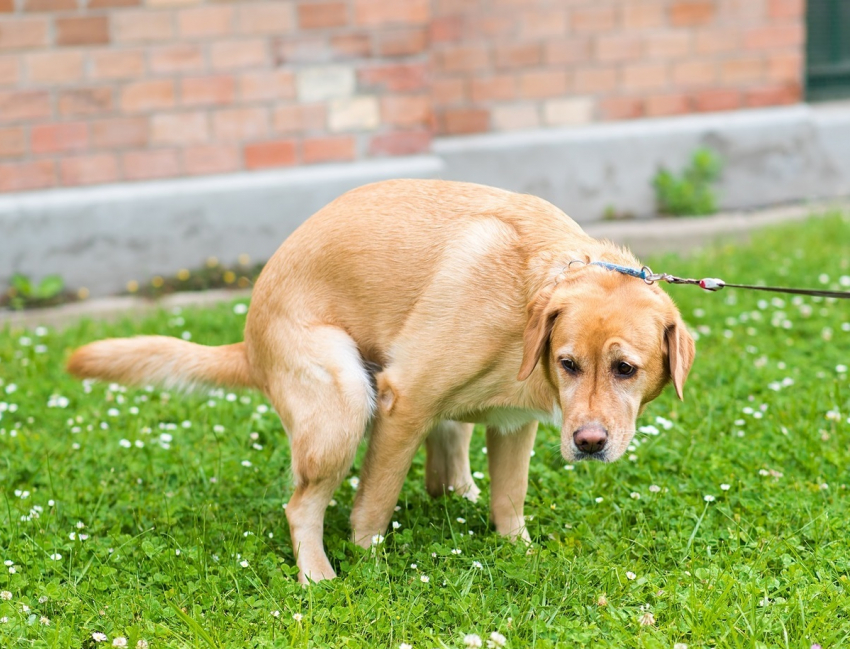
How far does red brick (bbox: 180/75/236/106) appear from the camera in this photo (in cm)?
721

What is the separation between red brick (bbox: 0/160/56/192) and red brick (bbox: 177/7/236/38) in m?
1.39

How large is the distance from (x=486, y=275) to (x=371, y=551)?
1.12 meters

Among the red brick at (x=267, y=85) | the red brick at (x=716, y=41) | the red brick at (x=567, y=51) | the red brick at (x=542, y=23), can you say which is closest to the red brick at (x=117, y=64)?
the red brick at (x=267, y=85)

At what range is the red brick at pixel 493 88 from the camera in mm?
8227

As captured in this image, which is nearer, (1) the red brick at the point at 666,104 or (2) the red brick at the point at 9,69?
(2) the red brick at the point at 9,69

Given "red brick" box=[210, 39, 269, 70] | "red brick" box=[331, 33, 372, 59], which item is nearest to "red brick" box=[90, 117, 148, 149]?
"red brick" box=[210, 39, 269, 70]

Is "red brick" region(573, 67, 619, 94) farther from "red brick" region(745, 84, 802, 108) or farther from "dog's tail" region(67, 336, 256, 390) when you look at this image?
"dog's tail" region(67, 336, 256, 390)

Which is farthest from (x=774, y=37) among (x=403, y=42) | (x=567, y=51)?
(x=403, y=42)

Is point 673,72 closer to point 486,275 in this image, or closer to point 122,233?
point 122,233

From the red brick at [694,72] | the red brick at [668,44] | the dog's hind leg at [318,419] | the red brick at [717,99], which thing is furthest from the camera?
the red brick at [717,99]

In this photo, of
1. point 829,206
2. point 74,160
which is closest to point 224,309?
point 74,160

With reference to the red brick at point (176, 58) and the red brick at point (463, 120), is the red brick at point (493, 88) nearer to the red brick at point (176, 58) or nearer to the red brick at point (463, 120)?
the red brick at point (463, 120)

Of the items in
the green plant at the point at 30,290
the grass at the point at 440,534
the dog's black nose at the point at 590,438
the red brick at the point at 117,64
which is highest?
the red brick at the point at 117,64

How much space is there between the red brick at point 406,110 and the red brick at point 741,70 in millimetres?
2871
